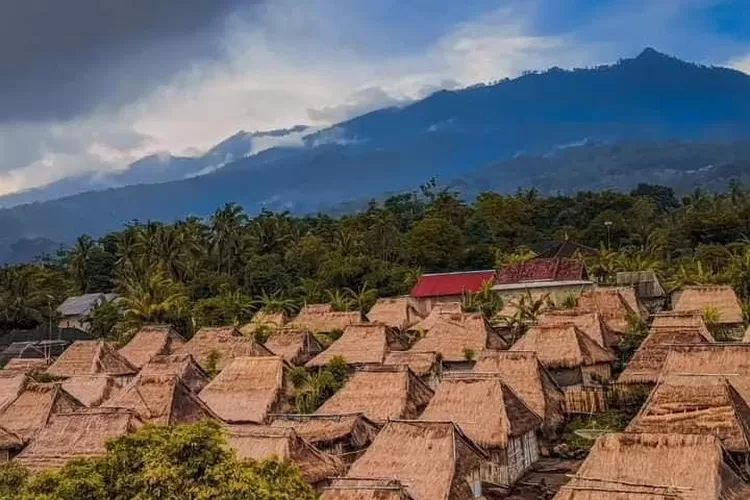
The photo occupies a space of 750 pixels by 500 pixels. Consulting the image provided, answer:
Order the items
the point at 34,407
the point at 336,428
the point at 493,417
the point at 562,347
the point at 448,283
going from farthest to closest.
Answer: the point at 448,283 < the point at 562,347 < the point at 34,407 < the point at 493,417 < the point at 336,428

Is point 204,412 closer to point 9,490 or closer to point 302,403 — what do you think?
point 302,403

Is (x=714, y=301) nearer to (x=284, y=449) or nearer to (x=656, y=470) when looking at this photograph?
(x=656, y=470)

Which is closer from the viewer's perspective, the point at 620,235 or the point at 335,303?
the point at 335,303

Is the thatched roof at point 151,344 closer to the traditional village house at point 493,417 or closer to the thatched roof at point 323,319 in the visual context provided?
the thatched roof at point 323,319

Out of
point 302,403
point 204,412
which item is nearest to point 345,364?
point 302,403

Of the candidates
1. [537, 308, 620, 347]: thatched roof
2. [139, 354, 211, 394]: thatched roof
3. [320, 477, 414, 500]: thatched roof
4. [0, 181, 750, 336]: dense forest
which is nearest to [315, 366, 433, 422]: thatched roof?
[139, 354, 211, 394]: thatched roof

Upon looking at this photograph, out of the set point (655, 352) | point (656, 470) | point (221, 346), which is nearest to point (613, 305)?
point (655, 352)

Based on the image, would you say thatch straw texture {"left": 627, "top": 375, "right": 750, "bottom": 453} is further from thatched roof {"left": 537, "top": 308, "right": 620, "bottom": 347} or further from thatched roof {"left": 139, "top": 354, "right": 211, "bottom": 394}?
thatched roof {"left": 139, "top": 354, "right": 211, "bottom": 394}
